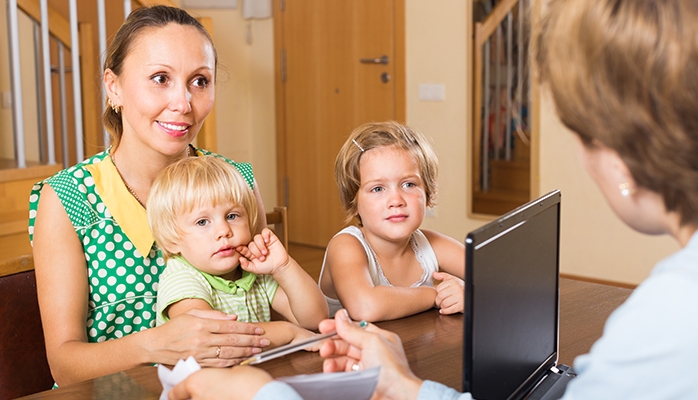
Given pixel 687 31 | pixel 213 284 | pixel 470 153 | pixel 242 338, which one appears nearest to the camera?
pixel 687 31

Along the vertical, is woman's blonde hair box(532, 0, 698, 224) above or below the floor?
above

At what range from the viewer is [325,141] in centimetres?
552

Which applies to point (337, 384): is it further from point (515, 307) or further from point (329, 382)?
point (515, 307)

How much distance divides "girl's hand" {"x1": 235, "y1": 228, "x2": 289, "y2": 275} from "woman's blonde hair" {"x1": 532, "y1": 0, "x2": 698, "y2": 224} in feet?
2.40

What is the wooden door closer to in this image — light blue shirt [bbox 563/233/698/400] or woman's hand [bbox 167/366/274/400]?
woman's hand [bbox 167/366/274/400]

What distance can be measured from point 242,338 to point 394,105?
3.94 meters

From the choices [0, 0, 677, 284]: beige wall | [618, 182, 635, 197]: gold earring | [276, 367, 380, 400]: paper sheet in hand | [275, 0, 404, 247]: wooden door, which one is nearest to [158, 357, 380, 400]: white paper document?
[276, 367, 380, 400]: paper sheet in hand

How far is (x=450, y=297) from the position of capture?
1539 mm

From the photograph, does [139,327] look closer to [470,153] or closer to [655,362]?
[655,362]

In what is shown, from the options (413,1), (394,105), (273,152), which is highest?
(413,1)

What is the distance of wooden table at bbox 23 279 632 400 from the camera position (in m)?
1.15

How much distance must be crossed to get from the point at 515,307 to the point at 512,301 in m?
0.02

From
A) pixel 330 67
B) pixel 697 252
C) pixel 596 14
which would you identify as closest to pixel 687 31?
pixel 596 14

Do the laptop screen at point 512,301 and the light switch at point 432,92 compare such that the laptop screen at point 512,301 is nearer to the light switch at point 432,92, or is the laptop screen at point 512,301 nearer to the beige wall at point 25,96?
the light switch at point 432,92
